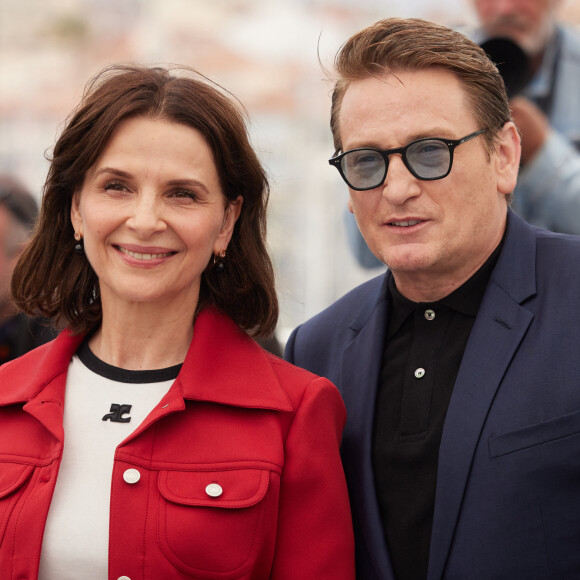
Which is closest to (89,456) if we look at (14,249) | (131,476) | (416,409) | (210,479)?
(131,476)

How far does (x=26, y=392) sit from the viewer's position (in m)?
2.07

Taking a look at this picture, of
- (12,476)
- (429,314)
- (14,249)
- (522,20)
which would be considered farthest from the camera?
(14,249)

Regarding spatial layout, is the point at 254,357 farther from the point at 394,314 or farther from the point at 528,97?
the point at 528,97

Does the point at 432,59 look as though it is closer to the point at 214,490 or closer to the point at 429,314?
the point at 429,314

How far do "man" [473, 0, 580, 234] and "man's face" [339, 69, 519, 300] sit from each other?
1.01 m

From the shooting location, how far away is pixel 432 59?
Result: 2143 mm

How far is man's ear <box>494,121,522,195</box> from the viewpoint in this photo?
2236 mm

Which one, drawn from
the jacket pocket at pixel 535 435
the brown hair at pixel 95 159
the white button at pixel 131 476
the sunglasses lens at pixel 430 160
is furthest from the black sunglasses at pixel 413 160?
the white button at pixel 131 476

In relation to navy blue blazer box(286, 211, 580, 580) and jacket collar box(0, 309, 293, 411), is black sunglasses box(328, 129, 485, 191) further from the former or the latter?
jacket collar box(0, 309, 293, 411)

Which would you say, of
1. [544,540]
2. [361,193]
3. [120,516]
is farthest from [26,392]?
[544,540]

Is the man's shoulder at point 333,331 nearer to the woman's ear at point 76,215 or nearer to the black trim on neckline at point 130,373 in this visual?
the black trim on neckline at point 130,373

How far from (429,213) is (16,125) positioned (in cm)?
449

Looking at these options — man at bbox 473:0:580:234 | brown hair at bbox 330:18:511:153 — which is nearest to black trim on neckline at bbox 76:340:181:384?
brown hair at bbox 330:18:511:153

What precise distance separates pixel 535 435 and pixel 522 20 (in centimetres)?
215
